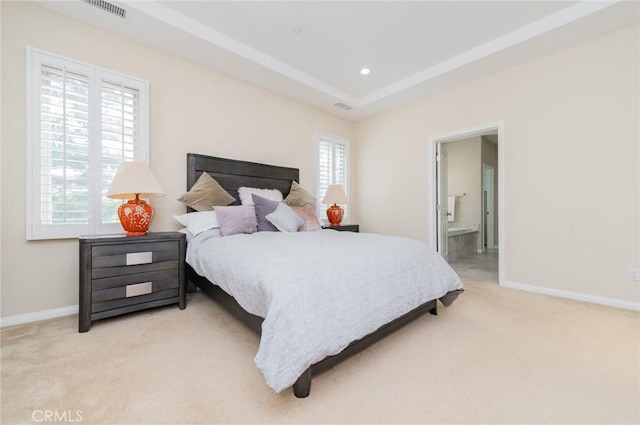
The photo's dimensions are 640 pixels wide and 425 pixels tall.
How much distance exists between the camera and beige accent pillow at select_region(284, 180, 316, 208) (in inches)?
146

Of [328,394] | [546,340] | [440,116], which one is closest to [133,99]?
[328,394]

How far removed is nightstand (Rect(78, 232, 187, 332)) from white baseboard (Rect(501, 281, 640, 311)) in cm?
374

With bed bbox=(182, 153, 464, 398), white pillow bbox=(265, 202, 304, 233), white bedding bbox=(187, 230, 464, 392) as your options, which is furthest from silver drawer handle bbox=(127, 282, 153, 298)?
white pillow bbox=(265, 202, 304, 233)

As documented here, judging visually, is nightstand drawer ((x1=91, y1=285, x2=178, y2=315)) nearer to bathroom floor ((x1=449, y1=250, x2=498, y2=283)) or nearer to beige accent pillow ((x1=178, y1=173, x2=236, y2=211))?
beige accent pillow ((x1=178, y1=173, x2=236, y2=211))

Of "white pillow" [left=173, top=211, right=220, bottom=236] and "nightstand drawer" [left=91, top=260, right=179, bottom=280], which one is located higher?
"white pillow" [left=173, top=211, right=220, bottom=236]

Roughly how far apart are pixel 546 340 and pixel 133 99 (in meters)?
4.21

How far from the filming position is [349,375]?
151 centimetres

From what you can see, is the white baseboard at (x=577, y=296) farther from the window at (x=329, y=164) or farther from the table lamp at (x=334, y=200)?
the window at (x=329, y=164)

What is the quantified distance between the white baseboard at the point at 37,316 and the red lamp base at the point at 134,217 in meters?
0.88

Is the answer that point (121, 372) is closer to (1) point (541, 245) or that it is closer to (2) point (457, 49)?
(1) point (541, 245)

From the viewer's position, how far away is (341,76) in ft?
12.3

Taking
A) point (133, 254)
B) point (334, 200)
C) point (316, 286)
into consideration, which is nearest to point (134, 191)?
point (133, 254)

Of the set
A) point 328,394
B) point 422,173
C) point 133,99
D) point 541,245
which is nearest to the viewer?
point 328,394

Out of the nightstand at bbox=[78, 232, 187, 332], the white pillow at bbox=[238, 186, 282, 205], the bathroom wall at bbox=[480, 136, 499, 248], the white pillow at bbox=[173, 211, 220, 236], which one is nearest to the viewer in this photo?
the nightstand at bbox=[78, 232, 187, 332]
